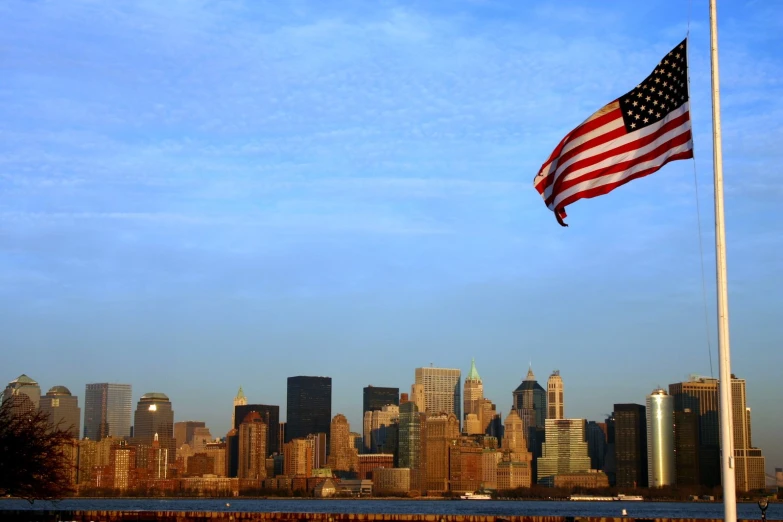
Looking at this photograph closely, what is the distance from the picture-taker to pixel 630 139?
19938 mm

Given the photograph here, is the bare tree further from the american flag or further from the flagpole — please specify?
the flagpole

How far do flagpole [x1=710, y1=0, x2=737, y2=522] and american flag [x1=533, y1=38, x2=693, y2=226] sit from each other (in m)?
0.52

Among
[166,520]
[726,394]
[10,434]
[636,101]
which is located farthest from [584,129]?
[166,520]

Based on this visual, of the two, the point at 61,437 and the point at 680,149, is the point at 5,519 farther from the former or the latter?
the point at 680,149

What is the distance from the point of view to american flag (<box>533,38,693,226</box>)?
19.3m

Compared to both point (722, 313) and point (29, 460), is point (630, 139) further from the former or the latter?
point (29, 460)

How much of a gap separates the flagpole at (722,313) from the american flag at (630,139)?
522 mm

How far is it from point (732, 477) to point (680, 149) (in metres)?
5.35

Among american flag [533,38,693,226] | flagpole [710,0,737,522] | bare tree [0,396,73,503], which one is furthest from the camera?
bare tree [0,396,73,503]

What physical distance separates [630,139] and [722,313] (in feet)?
11.5

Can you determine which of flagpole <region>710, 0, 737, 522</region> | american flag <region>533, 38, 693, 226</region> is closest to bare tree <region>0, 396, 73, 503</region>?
american flag <region>533, 38, 693, 226</region>

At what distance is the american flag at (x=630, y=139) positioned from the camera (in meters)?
19.3

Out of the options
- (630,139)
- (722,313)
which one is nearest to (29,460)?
(630,139)

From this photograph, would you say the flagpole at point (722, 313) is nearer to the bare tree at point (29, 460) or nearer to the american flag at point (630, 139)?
the american flag at point (630, 139)
